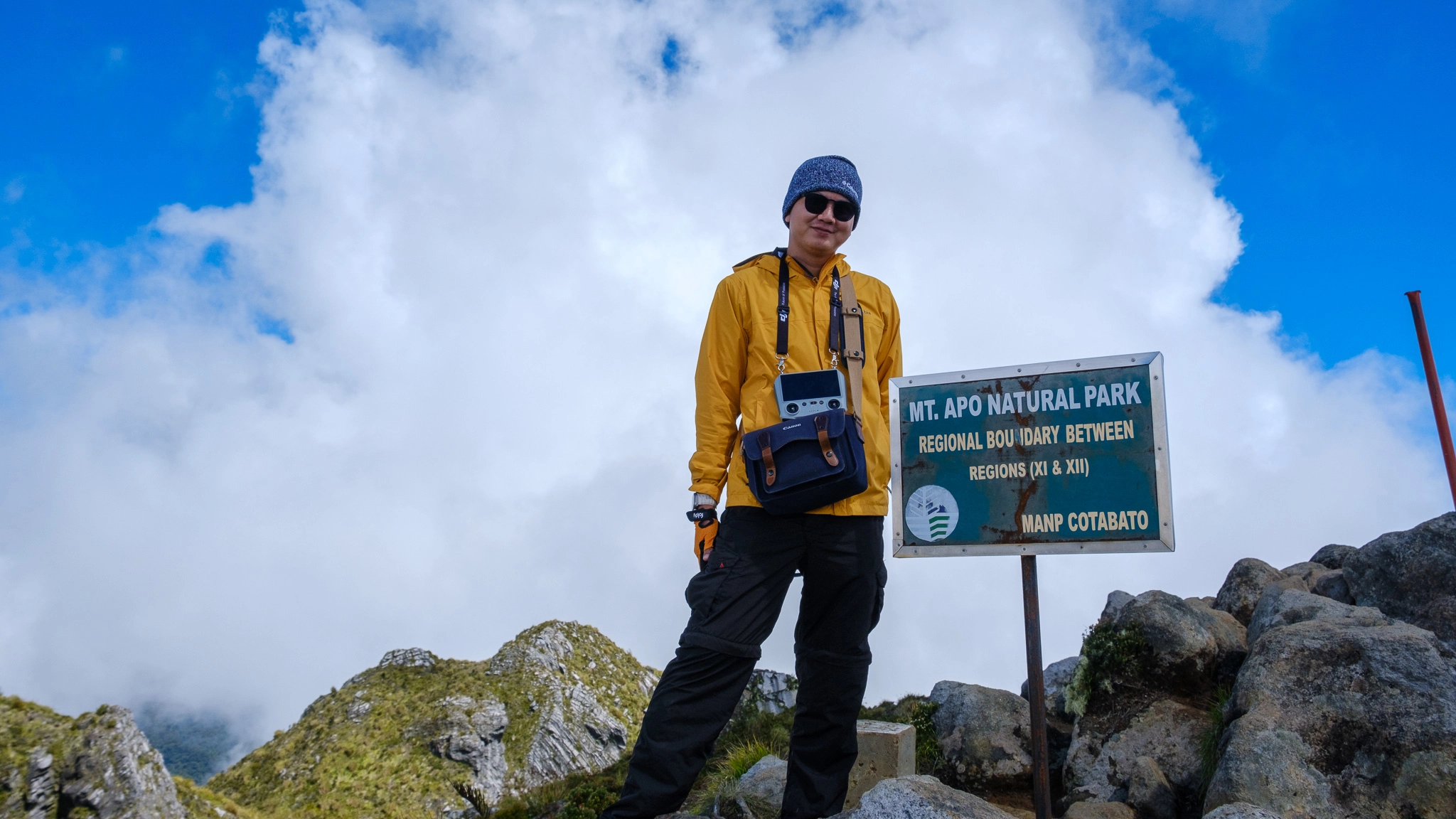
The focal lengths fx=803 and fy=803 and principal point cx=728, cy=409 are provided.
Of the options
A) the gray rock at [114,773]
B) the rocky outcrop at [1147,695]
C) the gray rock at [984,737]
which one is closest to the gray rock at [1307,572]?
the rocky outcrop at [1147,695]

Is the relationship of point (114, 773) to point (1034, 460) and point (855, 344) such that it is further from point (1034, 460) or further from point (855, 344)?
point (1034, 460)

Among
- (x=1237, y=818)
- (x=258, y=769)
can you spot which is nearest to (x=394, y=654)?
(x=258, y=769)

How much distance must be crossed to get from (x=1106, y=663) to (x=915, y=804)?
3.93 metres

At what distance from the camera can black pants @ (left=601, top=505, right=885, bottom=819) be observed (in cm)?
380

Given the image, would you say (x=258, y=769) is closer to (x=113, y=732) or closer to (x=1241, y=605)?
(x=113, y=732)

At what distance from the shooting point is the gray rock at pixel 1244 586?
875 centimetres

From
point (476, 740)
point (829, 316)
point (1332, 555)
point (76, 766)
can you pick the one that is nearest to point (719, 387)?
point (829, 316)

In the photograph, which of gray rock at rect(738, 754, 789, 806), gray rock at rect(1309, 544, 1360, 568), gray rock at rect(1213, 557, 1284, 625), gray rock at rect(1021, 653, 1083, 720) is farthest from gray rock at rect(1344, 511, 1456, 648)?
gray rock at rect(738, 754, 789, 806)

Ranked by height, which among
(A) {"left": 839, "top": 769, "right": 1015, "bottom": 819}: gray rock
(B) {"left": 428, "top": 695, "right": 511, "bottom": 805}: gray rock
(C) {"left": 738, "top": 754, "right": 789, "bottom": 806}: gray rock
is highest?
(A) {"left": 839, "top": 769, "right": 1015, "bottom": 819}: gray rock

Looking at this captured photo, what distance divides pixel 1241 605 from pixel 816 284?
23.5ft

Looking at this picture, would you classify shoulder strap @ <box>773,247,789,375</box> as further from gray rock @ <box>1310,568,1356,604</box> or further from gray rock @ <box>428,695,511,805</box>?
gray rock @ <box>428,695,511,805</box>

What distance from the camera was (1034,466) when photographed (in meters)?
5.42

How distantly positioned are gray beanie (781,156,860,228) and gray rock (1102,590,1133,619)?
549cm

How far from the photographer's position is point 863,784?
242 inches
